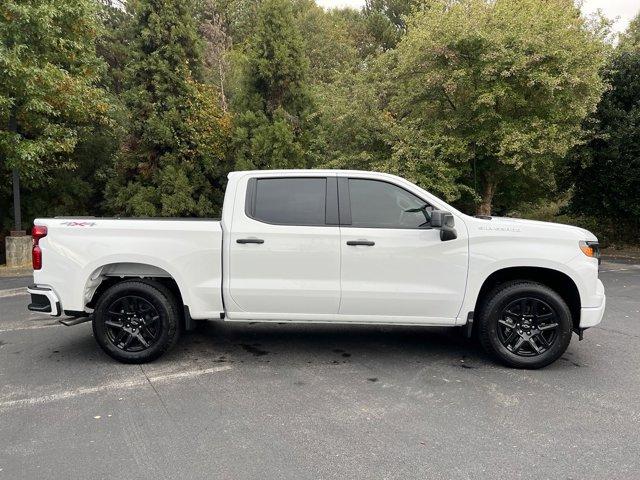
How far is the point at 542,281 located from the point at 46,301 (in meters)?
4.93

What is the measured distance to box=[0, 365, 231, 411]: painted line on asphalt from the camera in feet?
13.5

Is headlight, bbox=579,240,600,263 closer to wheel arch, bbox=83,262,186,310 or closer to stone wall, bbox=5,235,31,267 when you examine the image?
wheel arch, bbox=83,262,186,310

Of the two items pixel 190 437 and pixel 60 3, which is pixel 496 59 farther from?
pixel 190 437

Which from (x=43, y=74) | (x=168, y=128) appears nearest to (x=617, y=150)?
(x=168, y=128)

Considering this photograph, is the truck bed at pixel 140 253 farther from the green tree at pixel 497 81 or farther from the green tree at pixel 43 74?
the green tree at pixel 497 81

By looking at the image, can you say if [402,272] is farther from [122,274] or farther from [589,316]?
[122,274]

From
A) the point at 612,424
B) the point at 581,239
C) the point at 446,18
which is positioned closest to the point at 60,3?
the point at 446,18

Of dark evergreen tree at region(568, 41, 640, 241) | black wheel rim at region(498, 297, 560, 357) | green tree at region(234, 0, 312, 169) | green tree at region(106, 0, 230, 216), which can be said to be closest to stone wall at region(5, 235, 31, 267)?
green tree at region(106, 0, 230, 216)

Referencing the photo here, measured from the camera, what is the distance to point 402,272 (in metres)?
4.80

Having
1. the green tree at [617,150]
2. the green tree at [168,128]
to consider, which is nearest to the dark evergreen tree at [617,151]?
the green tree at [617,150]

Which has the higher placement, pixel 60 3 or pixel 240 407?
pixel 60 3

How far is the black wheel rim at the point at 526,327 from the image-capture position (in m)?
4.82

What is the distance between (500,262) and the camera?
15.6 feet

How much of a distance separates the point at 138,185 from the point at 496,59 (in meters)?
12.4
